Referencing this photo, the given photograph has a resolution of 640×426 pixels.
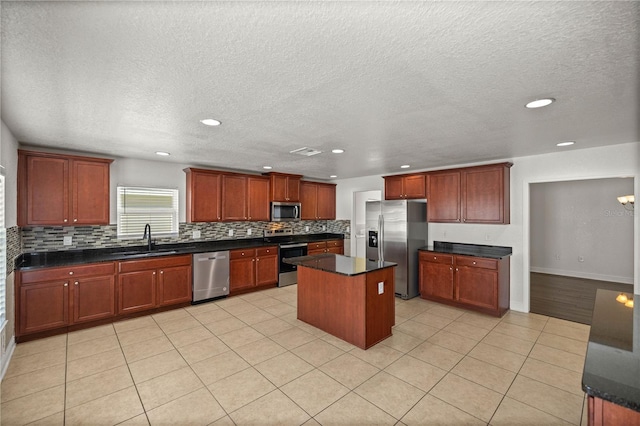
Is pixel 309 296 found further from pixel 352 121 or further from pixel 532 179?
pixel 532 179

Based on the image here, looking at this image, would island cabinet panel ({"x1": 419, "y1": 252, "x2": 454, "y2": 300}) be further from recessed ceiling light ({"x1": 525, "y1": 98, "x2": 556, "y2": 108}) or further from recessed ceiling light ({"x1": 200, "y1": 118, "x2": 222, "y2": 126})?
recessed ceiling light ({"x1": 200, "y1": 118, "x2": 222, "y2": 126})

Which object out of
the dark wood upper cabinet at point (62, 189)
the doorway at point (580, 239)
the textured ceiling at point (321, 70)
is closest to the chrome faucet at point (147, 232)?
the dark wood upper cabinet at point (62, 189)

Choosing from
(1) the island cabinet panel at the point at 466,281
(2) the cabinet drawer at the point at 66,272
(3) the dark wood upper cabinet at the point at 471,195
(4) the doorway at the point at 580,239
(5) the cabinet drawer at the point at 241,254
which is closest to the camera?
(2) the cabinet drawer at the point at 66,272

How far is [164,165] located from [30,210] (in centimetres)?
186

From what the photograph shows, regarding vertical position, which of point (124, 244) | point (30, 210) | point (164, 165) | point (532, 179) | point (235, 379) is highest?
point (164, 165)

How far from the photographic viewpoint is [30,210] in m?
3.55

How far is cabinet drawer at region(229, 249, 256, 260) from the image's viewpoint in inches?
205

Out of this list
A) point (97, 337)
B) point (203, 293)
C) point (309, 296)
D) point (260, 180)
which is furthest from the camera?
point (260, 180)

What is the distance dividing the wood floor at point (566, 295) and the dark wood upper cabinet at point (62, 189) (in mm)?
6717

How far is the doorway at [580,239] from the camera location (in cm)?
571

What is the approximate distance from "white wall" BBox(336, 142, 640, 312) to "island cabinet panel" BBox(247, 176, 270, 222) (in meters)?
3.38

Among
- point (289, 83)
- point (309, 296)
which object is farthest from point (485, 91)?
point (309, 296)

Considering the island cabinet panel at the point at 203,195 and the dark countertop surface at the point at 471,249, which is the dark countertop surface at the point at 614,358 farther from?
the island cabinet panel at the point at 203,195

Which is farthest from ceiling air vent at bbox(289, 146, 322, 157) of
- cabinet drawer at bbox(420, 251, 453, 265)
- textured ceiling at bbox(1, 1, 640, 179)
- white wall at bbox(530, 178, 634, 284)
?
white wall at bbox(530, 178, 634, 284)
